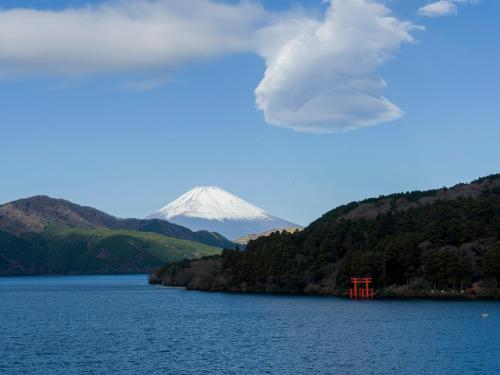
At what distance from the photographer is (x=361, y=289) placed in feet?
589

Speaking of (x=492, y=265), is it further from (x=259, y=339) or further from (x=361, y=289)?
(x=259, y=339)

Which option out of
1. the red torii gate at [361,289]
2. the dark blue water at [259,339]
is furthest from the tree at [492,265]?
the red torii gate at [361,289]

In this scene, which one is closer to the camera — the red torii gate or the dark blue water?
the dark blue water

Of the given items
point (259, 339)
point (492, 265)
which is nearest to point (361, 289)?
point (492, 265)

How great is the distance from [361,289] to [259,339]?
86.8 meters

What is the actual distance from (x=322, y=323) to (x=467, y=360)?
1584 inches

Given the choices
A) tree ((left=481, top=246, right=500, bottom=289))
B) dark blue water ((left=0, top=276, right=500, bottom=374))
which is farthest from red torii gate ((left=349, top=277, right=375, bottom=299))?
tree ((left=481, top=246, right=500, bottom=289))

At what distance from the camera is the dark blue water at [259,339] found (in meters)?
75.4

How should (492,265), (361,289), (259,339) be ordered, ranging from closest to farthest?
(259,339)
(492,265)
(361,289)

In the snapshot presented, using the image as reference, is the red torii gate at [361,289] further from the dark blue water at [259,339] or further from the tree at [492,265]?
the tree at [492,265]

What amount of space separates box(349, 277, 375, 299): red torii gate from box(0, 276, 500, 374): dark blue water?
21.0 meters

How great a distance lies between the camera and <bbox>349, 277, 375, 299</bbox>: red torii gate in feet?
577

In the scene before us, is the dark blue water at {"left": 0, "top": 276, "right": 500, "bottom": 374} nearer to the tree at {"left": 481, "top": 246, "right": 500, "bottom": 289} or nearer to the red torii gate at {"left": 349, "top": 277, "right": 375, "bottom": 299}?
the tree at {"left": 481, "top": 246, "right": 500, "bottom": 289}

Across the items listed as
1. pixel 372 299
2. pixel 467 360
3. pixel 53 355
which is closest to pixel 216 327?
pixel 53 355
